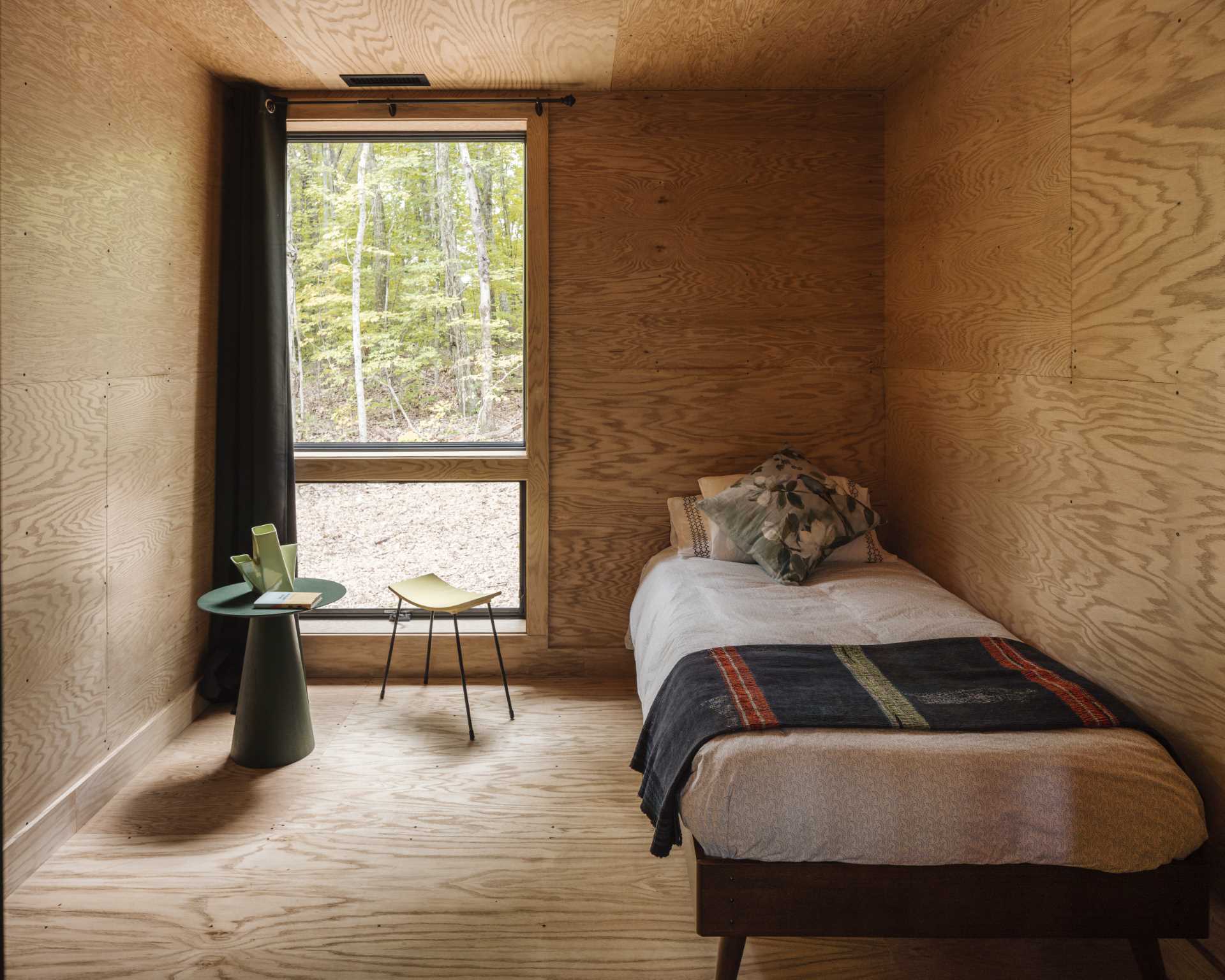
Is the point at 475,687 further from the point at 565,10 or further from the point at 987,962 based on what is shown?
the point at 565,10

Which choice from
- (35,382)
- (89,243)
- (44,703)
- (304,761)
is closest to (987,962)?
(304,761)

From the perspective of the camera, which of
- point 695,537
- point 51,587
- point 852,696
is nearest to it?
point 852,696

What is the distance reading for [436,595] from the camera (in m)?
3.53

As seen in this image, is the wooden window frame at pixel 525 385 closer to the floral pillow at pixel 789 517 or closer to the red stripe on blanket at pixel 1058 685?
the floral pillow at pixel 789 517

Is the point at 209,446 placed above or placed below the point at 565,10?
below

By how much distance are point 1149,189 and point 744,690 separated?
1537 millimetres

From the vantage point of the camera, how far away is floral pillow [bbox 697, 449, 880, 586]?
3238mm

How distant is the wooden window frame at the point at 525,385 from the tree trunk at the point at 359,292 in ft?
0.35

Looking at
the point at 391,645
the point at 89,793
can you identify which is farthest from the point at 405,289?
the point at 89,793

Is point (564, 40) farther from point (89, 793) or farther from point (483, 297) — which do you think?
point (89, 793)

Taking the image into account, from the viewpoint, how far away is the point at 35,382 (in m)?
2.49

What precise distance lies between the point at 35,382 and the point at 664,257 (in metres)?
2.36

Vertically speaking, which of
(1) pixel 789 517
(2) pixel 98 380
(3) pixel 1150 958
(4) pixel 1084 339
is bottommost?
(3) pixel 1150 958

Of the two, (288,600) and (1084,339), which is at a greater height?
(1084,339)
